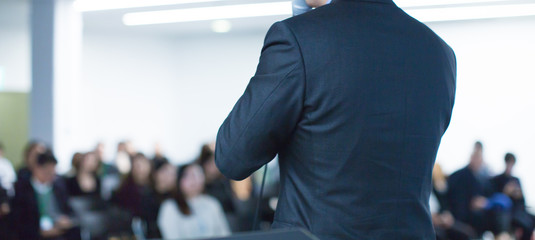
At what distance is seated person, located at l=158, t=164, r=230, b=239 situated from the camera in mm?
5082

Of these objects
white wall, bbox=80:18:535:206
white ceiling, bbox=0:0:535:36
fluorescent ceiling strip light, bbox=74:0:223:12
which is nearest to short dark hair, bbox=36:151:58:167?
fluorescent ceiling strip light, bbox=74:0:223:12

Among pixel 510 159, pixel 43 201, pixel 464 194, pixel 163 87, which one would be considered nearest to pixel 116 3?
pixel 43 201

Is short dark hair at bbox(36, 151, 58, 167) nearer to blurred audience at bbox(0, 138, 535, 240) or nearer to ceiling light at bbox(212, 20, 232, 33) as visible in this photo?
blurred audience at bbox(0, 138, 535, 240)

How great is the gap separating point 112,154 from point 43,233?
23.7ft

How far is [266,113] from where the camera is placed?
3.40 feet

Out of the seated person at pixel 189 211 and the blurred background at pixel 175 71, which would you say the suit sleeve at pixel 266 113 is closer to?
the seated person at pixel 189 211

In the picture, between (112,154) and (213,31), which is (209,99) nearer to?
(213,31)

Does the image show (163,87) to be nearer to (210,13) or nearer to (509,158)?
(210,13)

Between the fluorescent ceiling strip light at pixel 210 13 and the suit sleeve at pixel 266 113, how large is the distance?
7937 millimetres

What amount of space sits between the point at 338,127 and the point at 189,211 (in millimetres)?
4229

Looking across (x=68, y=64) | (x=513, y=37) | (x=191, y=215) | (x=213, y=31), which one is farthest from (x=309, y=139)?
(x=213, y=31)

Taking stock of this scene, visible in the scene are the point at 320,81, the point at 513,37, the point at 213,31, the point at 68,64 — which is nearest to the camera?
the point at 320,81

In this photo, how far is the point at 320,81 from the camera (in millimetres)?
1072

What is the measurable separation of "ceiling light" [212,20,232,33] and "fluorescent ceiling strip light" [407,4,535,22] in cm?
352
